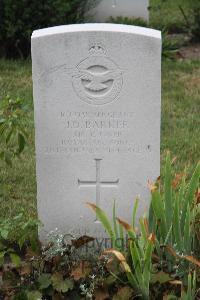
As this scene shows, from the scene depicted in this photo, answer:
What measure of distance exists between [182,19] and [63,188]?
723 centimetres

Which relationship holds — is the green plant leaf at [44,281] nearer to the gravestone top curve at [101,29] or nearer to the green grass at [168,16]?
the gravestone top curve at [101,29]

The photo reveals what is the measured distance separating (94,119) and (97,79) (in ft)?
0.79

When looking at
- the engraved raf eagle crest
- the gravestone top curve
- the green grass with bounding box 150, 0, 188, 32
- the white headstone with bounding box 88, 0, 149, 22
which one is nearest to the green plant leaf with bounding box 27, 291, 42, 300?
the engraved raf eagle crest

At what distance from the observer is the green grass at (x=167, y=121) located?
20.5 feet

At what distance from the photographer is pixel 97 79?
185 inches

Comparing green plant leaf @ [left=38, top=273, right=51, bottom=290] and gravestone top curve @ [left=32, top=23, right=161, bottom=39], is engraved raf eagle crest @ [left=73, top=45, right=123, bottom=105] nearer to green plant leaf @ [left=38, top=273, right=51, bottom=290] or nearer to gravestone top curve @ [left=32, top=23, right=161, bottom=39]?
gravestone top curve @ [left=32, top=23, right=161, bottom=39]

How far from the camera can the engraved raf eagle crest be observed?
15.3ft

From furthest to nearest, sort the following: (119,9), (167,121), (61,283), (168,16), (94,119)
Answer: (168,16) < (119,9) < (167,121) < (94,119) < (61,283)

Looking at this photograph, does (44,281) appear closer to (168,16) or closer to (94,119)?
(94,119)

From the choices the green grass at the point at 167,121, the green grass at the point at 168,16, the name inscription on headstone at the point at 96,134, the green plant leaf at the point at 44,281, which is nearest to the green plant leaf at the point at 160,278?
the green plant leaf at the point at 44,281

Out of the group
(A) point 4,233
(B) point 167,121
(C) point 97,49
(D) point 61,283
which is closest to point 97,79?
(C) point 97,49

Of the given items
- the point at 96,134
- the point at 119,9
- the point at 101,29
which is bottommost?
the point at 96,134

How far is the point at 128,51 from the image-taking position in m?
4.62

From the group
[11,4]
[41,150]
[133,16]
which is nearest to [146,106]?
[41,150]
